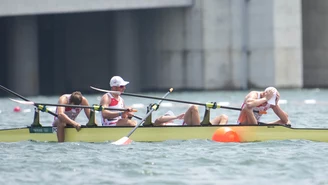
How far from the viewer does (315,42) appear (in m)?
48.8

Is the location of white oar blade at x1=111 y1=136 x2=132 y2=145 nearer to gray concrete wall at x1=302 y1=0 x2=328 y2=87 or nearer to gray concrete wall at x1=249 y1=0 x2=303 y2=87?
gray concrete wall at x1=249 y1=0 x2=303 y2=87

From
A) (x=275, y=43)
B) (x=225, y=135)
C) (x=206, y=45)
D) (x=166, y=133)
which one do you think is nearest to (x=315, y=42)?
(x=275, y=43)

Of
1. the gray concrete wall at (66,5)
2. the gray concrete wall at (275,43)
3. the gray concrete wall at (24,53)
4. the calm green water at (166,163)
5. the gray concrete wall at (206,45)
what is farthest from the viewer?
the gray concrete wall at (24,53)

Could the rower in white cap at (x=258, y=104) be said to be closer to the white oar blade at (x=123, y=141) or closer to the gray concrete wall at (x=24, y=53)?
the white oar blade at (x=123, y=141)

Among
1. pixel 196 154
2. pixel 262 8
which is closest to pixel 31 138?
pixel 196 154

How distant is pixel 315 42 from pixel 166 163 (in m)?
34.9

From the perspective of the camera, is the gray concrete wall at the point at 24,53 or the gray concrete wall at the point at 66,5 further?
the gray concrete wall at the point at 24,53

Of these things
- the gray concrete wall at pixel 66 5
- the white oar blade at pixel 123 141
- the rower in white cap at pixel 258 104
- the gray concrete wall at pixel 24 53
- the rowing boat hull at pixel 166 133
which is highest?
the gray concrete wall at pixel 66 5

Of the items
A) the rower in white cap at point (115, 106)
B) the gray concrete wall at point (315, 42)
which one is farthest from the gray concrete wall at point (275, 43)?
the rower in white cap at point (115, 106)

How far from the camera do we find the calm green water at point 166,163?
13.4m

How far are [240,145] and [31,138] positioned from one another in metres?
3.72

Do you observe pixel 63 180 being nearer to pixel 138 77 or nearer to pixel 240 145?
pixel 240 145

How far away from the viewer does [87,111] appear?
1811 centimetres

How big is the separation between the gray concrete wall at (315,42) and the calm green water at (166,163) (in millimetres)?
32035
